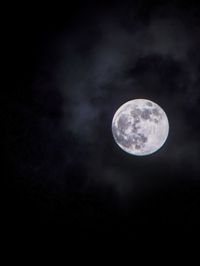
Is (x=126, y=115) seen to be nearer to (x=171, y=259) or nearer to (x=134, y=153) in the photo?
(x=134, y=153)

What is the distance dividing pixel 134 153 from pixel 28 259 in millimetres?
7816

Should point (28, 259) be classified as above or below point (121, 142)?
below

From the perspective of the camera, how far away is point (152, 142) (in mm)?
13086

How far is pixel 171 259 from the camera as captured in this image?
51.3 ft

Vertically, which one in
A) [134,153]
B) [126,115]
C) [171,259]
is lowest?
[171,259]

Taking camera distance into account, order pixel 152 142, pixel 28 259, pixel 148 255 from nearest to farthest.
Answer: pixel 152 142 < pixel 28 259 < pixel 148 255

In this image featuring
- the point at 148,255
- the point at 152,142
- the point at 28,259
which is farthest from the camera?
the point at 148,255

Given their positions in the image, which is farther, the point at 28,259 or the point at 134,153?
the point at 28,259

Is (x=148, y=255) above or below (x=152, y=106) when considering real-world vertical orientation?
below

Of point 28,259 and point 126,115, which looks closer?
point 126,115

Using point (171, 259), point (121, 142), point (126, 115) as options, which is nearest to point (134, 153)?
point (121, 142)

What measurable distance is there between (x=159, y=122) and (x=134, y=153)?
1868mm

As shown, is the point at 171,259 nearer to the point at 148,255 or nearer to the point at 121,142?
the point at 148,255

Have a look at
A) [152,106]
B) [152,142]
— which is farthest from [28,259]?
[152,106]
